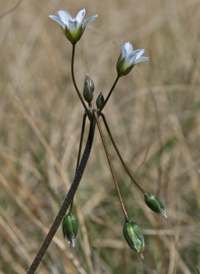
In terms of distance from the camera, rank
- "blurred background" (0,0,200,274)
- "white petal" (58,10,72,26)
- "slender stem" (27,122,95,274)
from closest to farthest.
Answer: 1. "slender stem" (27,122,95,274)
2. "white petal" (58,10,72,26)
3. "blurred background" (0,0,200,274)

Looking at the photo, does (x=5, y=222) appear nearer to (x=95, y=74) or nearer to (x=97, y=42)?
(x=95, y=74)

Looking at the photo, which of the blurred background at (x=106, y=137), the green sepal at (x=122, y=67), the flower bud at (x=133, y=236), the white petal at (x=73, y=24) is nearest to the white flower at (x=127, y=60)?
the green sepal at (x=122, y=67)

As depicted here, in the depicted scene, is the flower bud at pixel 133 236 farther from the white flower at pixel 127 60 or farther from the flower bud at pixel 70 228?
the white flower at pixel 127 60

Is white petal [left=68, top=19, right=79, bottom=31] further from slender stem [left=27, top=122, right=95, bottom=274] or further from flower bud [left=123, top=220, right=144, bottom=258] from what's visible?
flower bud [left=123, top=220, right=144, bottom=258]

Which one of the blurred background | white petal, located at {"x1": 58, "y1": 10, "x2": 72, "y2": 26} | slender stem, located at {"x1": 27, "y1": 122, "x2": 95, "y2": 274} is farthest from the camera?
the blurred background

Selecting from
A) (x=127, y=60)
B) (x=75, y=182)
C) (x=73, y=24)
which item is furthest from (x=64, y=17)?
(x=75, y=182)

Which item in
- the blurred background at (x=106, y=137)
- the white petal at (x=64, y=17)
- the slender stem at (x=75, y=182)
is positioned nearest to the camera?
the slender stem at (x=75, y=182)

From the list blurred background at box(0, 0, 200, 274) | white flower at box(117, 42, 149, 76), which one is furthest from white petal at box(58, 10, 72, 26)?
blurred background at box(0, 0, 200, 274)

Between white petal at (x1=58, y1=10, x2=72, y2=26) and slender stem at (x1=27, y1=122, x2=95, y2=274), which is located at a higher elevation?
white petal at (x1=58, y1=10, x2=72, y2=26)

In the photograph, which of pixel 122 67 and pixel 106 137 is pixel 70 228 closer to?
Answer: pixel 122 67
